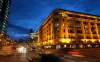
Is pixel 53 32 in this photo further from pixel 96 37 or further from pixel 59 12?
pixel 96 37

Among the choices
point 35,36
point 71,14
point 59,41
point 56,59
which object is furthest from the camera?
point 35,36

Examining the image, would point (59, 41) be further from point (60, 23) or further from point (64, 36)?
point (60, 23)

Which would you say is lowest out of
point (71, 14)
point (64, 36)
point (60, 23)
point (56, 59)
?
point (56, 59)

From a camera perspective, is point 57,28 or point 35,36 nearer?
point 57,28

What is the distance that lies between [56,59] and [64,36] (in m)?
79.7

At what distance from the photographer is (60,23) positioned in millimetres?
88812

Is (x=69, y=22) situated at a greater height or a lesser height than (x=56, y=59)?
greater

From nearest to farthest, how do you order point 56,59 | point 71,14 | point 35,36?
point 56,59 → point 71,14 → point 35,36

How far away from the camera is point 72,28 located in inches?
3733

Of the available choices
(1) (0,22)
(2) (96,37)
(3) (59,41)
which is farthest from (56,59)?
(1) (0,22)

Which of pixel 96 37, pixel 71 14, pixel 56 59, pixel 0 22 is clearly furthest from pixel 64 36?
pixel 0 22

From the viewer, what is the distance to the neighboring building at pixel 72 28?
88750 millimetres

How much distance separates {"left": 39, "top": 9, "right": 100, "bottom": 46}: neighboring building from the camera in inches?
3494

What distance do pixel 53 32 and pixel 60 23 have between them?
307 inches
